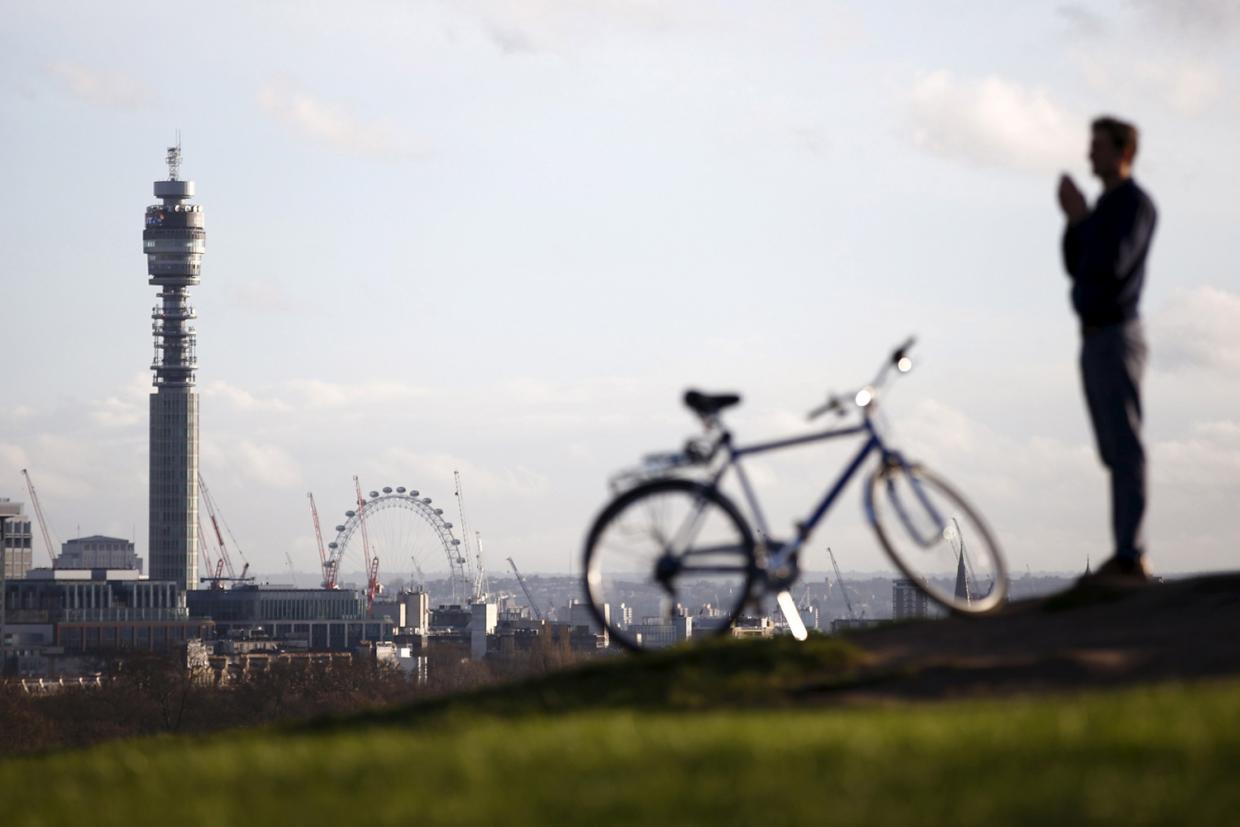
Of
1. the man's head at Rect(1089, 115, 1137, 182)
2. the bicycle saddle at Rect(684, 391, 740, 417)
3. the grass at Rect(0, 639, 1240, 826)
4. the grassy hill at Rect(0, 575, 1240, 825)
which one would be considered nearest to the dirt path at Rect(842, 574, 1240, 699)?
the grassy hill at Rect(0, 575, 1240, 825)

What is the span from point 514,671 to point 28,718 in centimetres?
7296

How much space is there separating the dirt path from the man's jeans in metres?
0.53

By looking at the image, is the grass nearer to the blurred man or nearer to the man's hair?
the blurred man

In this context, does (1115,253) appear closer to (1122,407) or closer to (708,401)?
(1122,407)

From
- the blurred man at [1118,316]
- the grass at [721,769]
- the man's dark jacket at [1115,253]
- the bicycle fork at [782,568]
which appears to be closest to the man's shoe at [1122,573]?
the blurred man at [1118,316]

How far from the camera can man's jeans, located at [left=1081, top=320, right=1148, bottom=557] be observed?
13.2 m

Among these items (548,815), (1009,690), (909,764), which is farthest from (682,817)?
(1009,690)

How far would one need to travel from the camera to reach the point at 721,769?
807cm

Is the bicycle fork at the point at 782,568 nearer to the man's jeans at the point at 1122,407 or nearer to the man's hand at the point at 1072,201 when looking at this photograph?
the man's jeans at the point at 1122,407

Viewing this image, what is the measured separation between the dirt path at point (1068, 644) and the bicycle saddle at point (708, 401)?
1.63 meters

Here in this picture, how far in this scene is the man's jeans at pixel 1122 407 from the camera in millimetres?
13172

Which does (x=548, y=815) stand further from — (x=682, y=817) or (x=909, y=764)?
(x=909, y=764)

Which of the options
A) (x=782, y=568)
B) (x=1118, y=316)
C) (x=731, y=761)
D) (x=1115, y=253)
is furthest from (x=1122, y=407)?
(x=731, y=761)

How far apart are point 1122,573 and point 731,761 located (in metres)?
5.94
